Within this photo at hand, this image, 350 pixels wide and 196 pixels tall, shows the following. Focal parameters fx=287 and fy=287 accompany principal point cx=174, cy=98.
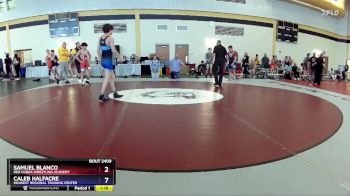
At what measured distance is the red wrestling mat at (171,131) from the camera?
273cm

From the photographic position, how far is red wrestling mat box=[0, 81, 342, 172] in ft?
8.96

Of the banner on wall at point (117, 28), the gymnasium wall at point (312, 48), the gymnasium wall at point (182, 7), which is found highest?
the gymnasium wall at point (182, 7)

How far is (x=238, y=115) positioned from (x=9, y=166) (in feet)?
11.5

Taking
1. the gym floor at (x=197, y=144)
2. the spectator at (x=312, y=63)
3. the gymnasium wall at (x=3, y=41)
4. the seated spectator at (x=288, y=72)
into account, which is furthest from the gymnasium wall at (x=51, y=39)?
the gym floor at (x=197, y=144)

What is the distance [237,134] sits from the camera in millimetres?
3523

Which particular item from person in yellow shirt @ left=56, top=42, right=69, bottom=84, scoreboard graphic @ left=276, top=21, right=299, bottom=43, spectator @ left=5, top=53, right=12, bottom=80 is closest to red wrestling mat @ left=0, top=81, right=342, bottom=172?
person in yellow shirt @ left=56, top=42, right=69, bottom=84

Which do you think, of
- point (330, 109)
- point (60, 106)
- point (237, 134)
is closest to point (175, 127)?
point (237, 134)

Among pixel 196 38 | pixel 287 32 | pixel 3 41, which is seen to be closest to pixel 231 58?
pixel 196 38

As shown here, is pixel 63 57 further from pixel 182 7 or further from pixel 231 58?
pixel 182 7

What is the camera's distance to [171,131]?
3.65m

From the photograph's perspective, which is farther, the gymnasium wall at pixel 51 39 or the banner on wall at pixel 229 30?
the banner on wall at pixel 229 30

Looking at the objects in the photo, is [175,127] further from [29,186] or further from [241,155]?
[29,186]

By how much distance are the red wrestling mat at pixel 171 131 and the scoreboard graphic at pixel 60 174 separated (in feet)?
2.19

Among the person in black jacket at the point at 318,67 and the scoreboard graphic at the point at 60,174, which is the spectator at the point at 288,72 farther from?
the scoreboard graphic at the point at 60,174
